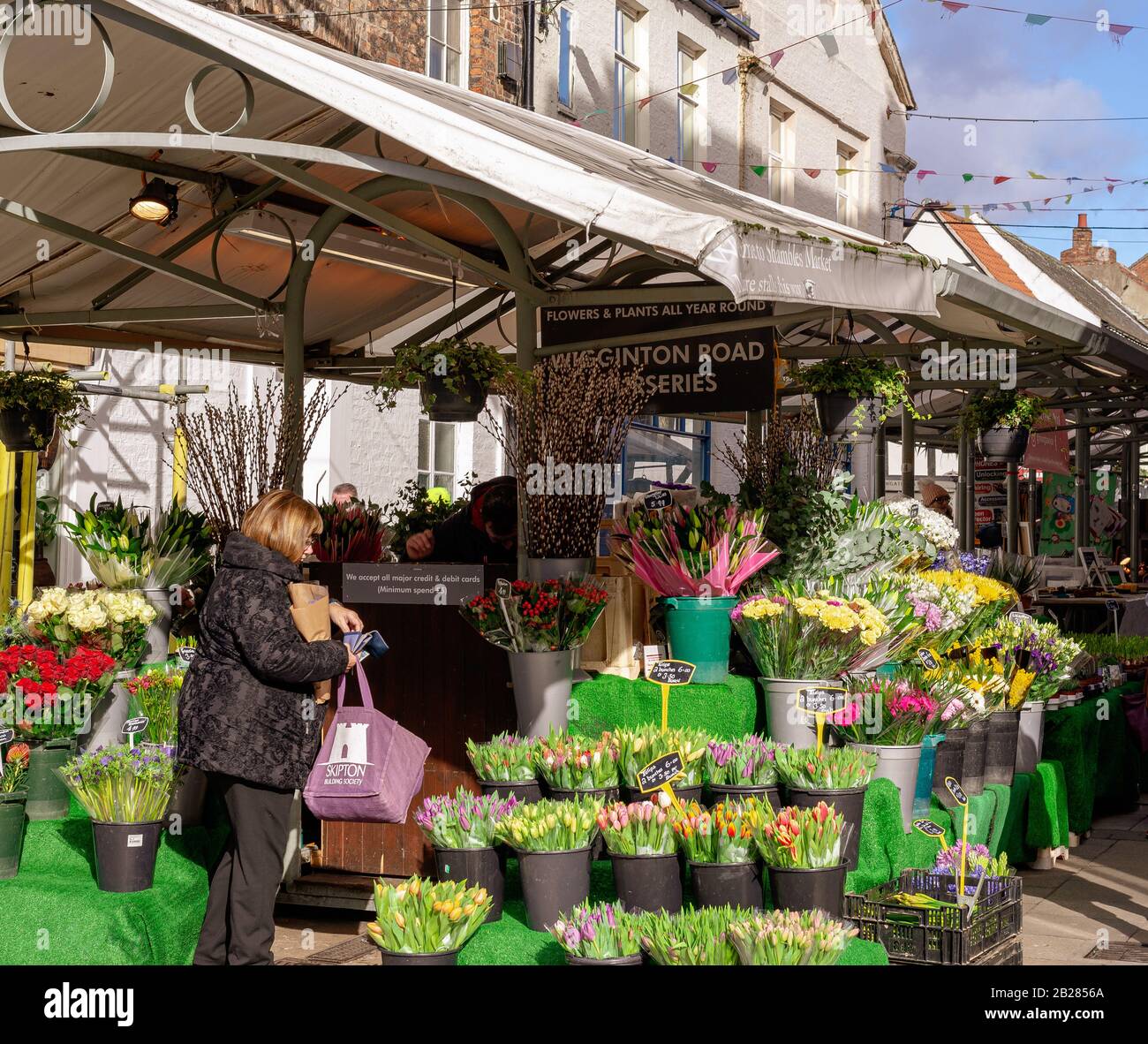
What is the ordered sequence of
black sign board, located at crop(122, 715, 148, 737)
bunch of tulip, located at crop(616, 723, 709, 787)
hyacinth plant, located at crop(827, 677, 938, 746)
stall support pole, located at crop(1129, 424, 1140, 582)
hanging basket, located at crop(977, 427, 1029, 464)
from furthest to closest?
1. stall support pole, located at crop(1129, 424, 1140, 582)
2. hanging basket, located at crop(977, 427, 1029, 464)
3. hyacinth plant, located at crop(827, 677, 938, 746)
4. black sign board, located at crop(122, 715, 148, 737)
5. bunch of tulip, located at crop(616, 723, 709, 787)

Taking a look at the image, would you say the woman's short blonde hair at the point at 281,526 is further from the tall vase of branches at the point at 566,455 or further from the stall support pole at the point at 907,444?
the stall support pole at the point at 907,444

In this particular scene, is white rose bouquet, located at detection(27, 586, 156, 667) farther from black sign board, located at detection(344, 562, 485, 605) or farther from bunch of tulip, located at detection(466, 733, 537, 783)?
bunch of tulip, located at detection(466, 733, 537, 783)

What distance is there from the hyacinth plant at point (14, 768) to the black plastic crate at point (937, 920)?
2565 mm

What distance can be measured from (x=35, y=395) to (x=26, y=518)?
312cm

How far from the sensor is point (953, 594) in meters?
6.06

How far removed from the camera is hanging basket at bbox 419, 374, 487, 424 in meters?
6.11

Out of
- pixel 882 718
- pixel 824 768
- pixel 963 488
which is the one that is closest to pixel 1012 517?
pixel 963 488

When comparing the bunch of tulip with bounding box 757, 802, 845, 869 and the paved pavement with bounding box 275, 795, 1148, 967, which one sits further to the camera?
the paved pavement with bounding box 275, 795, 1148, 967

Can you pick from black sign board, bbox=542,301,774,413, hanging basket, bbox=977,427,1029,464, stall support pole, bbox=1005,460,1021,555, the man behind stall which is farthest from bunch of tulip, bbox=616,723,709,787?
stall support pole, bbox=1005,460,1021,555

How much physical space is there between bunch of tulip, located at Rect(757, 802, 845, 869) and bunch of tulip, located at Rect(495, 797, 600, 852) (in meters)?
0.49

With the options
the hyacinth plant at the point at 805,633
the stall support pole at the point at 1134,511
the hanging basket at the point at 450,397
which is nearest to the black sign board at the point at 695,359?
the hanging basket at the point at 450,397

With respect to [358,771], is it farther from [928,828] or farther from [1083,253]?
[1083,253]

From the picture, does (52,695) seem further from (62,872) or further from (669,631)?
(669,631)

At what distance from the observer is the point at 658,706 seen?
492 centimetres
